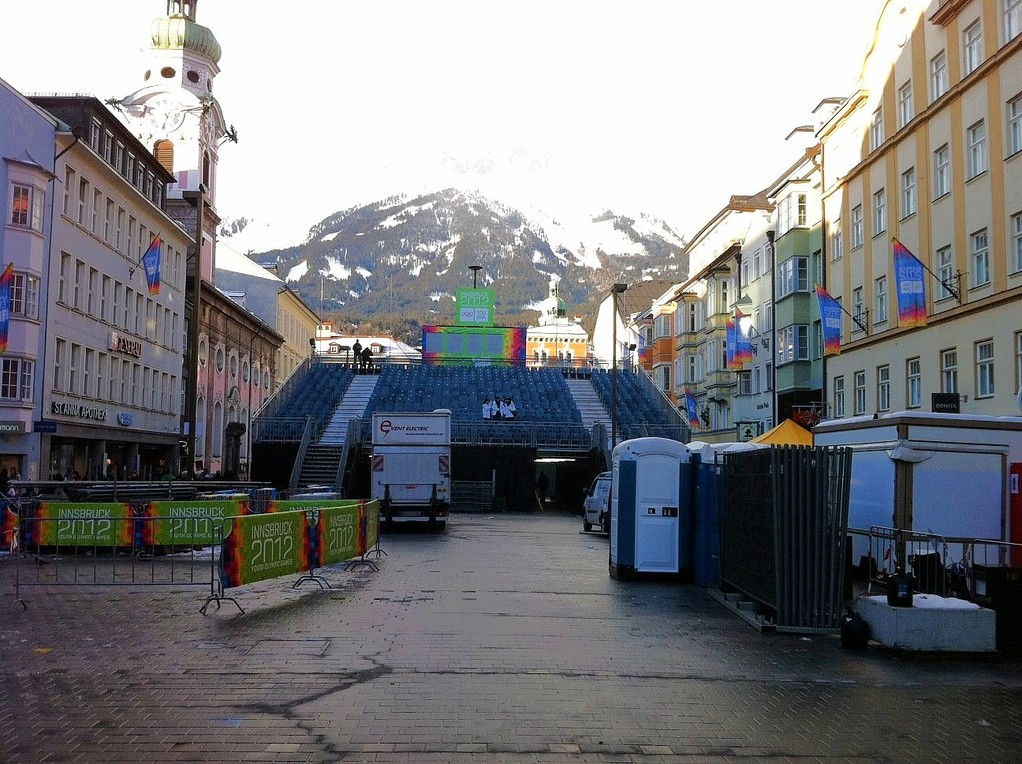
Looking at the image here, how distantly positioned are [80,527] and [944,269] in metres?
23.6

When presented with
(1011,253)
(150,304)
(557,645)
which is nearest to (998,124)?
(1011,253)

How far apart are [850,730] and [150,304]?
46.0 meters

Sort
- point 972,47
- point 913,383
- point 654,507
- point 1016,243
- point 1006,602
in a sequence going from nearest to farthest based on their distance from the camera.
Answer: point 1006,602
point 654,507
point 1016,243
point 972,47
point 913,383

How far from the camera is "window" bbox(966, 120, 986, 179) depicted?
2842 cm

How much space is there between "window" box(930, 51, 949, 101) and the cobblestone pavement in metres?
22.1

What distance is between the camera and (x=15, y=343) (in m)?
34.9

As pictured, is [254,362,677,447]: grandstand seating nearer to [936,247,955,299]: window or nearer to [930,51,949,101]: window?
[936,247,955,299]: window

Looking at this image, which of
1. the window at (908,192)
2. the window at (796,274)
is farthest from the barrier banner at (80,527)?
the window at (796,274)

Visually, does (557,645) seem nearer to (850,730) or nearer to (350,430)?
(850,730)

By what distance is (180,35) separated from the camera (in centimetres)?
6900

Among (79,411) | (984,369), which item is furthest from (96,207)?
(984,369)

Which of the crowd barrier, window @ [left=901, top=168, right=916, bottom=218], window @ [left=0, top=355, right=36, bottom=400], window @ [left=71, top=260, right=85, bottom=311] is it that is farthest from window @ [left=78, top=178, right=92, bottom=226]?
window @ [left=901, top=168, right=916, bottom=218]

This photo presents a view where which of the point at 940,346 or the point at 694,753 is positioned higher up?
the point at 940,346

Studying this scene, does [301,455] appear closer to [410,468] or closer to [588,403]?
[410,468]
